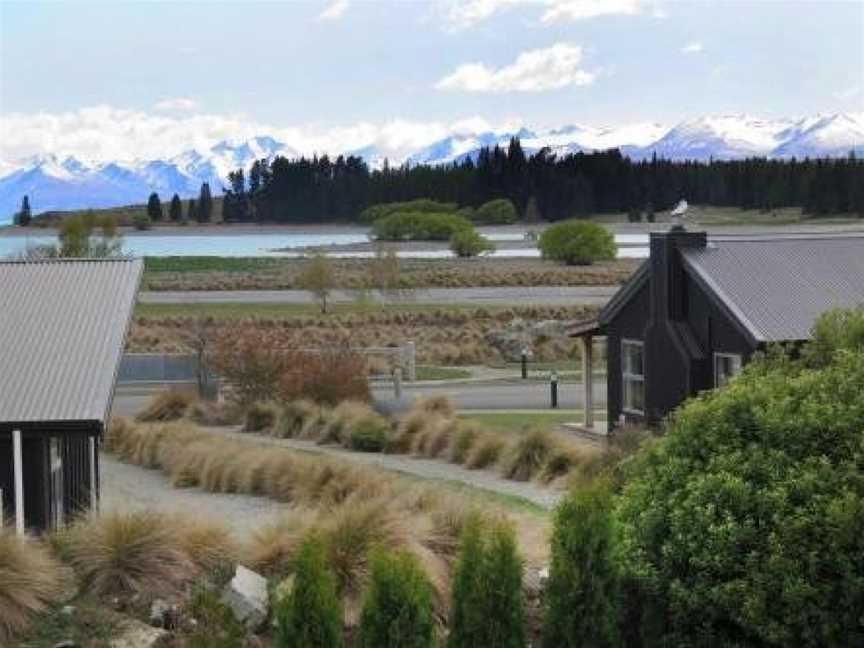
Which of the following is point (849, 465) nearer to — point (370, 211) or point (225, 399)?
point (225, 399)

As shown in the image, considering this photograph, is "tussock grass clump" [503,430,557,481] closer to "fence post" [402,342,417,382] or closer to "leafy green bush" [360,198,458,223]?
"fence post" [402,342,417,382]

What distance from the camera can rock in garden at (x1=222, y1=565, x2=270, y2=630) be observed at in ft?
36.9

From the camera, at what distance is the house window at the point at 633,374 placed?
27.4m

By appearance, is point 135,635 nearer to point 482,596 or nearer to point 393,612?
point 393,612

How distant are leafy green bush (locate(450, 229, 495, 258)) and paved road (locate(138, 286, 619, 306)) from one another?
37.2 metres

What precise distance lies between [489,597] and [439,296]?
2627 inches

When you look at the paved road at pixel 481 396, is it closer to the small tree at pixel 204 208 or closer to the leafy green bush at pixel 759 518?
the leafy green bush at pixel 759 518

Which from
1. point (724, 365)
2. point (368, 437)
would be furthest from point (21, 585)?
point (368, 437)

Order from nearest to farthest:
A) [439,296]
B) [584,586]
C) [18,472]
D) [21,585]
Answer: [584,586] → [21,585] → [18,472] → [439,296]

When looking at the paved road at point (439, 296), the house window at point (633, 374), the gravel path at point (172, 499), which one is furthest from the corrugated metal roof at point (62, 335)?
the paved road at point (439, 296)

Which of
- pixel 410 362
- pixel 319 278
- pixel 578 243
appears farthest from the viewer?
pixel 578 243

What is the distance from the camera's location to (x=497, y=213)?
162 meters

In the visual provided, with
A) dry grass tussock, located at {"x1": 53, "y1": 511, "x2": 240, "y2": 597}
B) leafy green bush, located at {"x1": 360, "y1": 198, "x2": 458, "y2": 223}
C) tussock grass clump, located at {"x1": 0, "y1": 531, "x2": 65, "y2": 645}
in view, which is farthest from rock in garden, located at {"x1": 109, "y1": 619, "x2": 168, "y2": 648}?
leafy green bush, located at {"x1": 360, "y1": 198, "x2": 458, "y2": 223}

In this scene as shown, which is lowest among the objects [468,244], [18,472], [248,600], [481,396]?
[481,396]
